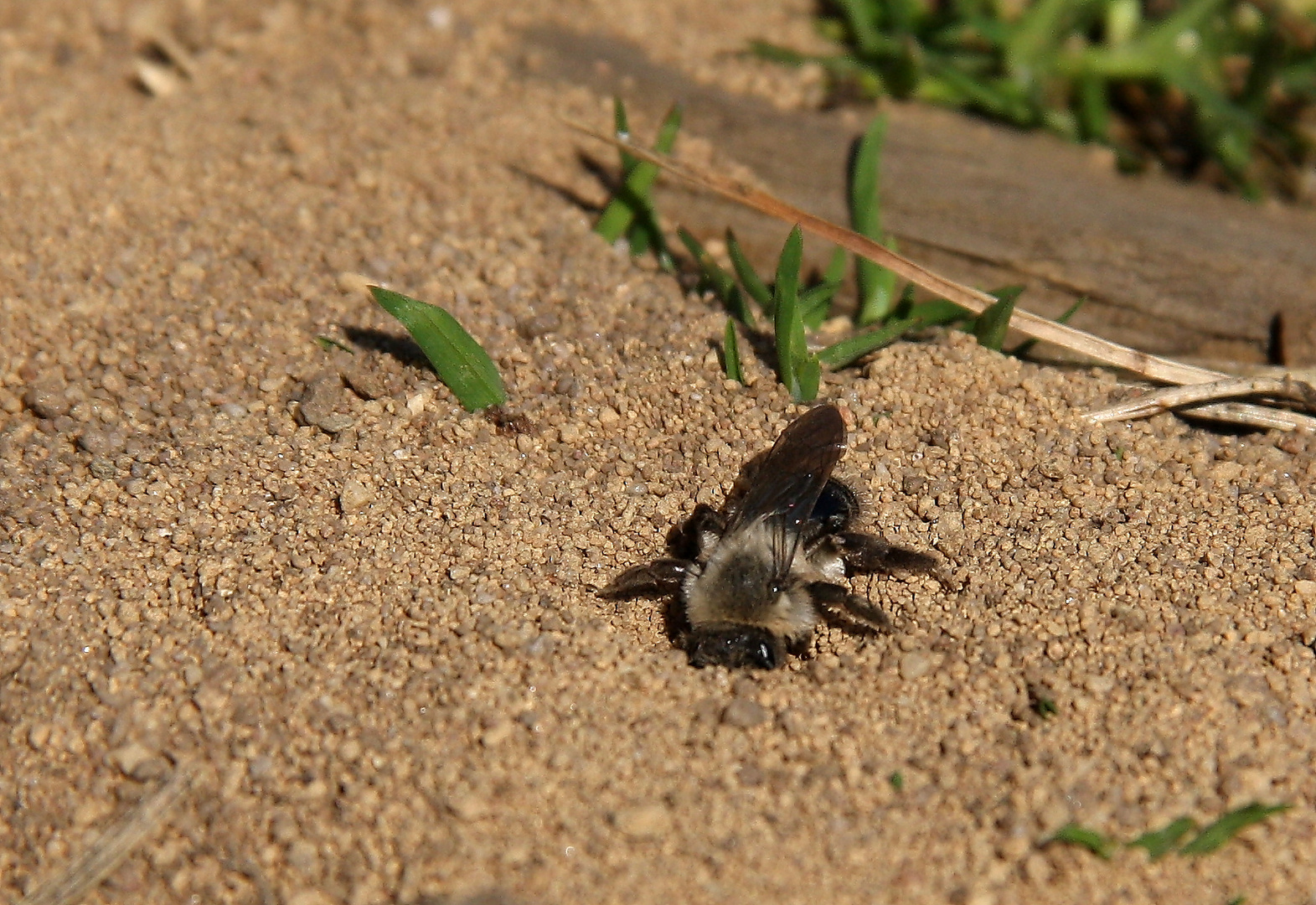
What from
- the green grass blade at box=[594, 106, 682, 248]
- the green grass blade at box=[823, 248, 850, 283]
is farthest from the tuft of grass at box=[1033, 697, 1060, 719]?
the green grass blade at box=[594, 106, 682, 248]

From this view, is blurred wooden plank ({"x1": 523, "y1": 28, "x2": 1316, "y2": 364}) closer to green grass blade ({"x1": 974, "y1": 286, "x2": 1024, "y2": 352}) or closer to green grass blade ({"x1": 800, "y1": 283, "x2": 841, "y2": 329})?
green grass blade ({"x1": 800, "y1": 283, "x2": 841, "y2": 329})

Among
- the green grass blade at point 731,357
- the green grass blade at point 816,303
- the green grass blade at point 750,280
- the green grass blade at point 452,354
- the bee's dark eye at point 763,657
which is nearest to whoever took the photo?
the bee's dark eye at point 763,657

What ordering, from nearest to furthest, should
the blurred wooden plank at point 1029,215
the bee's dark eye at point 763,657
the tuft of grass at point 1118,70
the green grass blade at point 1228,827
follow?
1. the green grass blade at point 1228,827
2. the bee's dark eye at point 763,657
3. the blurred wooden plank at point 1029,215
4. the tuft of grass at point 1118,70

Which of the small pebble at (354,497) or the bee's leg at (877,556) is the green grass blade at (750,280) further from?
the small pebble at (354,497)

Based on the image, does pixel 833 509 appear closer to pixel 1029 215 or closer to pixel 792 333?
pixel 792 333

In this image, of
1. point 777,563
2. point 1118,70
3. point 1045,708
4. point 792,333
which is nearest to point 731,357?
point 792,333

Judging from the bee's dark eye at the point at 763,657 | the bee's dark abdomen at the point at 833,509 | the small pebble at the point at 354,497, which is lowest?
the bee's dark eye at the point at 763,657

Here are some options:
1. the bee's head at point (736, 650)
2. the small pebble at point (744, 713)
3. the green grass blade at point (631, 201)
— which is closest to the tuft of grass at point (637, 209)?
the green grass blade at point (631, 201)
